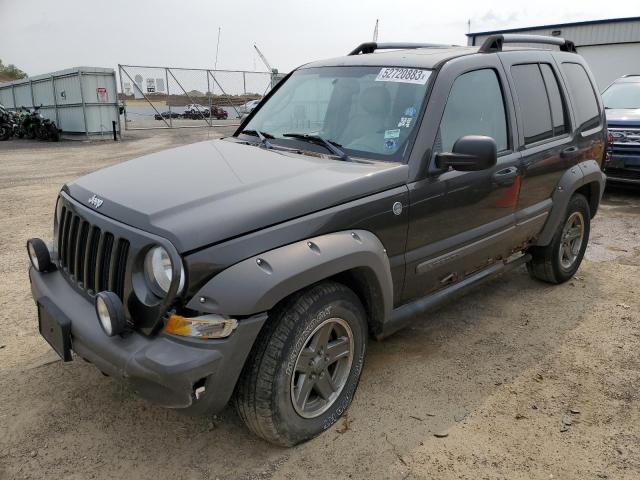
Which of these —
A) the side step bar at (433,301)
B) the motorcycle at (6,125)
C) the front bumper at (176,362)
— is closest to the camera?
the front bumper at (176,362)

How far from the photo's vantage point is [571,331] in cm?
388

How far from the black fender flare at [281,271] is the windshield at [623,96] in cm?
806

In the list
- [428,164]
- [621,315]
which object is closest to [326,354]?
[428,164]

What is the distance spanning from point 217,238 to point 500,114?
7.65 feet

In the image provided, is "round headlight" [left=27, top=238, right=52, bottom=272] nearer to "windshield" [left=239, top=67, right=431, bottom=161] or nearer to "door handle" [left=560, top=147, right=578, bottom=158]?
"windshield" [left=239, top=67, right=431, bottom=161]

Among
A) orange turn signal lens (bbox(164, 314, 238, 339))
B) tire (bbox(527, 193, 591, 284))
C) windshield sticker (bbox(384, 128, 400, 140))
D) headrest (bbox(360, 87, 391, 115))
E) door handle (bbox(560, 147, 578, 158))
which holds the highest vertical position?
headrest (bbox(360, 87, 391, 115))

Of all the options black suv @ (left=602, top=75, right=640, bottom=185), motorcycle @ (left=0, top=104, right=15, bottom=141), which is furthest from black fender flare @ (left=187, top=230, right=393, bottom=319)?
motorcycle @ (left=0, top=104, right=15, bottom=141)

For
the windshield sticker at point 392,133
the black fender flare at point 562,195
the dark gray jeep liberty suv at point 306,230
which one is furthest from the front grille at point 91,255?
the black fender flare at point 562,195

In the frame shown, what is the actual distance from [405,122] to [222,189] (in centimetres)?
119

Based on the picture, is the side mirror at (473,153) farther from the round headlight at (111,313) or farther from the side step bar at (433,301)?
the round headlight at (111,313)

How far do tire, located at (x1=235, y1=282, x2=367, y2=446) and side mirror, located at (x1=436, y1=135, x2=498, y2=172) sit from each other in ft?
3.11

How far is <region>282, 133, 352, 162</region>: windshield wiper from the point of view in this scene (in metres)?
3.07

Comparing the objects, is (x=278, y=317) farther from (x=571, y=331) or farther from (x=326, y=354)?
(x=571, y=331)

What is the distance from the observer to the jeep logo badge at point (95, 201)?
260cm
